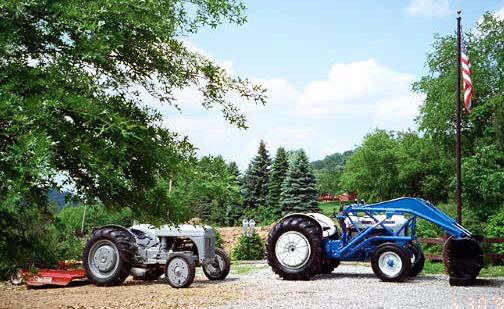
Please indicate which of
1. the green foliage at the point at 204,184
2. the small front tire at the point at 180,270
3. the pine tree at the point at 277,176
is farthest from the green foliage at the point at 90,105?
the pine tree at the point at 277,176

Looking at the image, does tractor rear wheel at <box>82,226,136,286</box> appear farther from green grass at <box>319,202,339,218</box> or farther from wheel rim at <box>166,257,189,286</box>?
green grass at <box>319,202,339,218</box>

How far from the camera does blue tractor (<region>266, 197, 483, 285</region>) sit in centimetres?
1200

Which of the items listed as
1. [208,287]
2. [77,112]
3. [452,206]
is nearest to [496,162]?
[452,206]

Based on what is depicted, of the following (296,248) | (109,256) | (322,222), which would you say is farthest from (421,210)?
(109,256)

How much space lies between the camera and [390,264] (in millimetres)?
12023

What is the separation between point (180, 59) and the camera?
251 inches

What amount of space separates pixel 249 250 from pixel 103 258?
10.5m

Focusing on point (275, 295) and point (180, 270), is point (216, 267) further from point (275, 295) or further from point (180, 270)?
point (275, 295)

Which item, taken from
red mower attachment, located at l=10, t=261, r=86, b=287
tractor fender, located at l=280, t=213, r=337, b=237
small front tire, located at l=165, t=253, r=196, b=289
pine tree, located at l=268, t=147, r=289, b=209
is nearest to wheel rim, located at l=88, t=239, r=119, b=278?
red mower attachment, located at l=10, t=261, r=86, b=287

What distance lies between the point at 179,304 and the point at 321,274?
511cm

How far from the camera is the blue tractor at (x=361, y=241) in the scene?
1200 cm

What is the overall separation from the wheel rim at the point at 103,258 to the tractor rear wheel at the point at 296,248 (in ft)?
9.84

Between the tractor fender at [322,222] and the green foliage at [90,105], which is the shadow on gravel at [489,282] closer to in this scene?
the tractor fender at [322,222]

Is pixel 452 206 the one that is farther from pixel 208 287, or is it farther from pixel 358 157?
pixel 358 157
